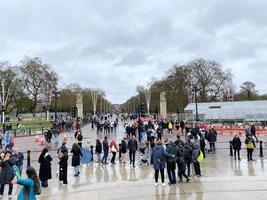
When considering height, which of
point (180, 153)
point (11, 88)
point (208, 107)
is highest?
point (11, 88)

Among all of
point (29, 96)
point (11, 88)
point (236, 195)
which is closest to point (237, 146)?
point (236, 195)

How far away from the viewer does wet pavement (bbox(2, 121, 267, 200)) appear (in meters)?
11.0

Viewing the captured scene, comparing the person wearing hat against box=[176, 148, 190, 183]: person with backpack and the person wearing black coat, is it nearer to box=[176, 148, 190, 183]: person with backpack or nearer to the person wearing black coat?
box=[176, 148, 190, 183]: person with backpack

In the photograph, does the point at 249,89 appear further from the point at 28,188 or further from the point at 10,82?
the point at 28,188

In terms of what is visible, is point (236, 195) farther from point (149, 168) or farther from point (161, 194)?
point (149, 168)

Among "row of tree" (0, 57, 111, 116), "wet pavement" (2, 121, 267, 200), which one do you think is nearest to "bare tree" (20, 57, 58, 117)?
"row of tree" (0, 57, 111, 116)

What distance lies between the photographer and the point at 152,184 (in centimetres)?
1274

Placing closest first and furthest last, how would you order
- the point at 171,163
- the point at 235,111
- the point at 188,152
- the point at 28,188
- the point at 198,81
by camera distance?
the point at 28,188
the point at 171,163
the point at 188,152
the point at 235,111
the point at 198,81

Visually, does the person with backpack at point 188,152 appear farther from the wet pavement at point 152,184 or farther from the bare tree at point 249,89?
the bare tree at point 249,89

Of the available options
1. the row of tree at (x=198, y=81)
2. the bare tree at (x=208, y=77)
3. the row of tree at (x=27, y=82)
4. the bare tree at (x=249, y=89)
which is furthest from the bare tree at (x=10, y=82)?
the bare tree at (x=249, y=89)

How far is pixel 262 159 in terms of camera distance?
61.3ft

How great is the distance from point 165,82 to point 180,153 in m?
82.0

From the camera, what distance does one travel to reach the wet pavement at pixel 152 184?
10977 millimetres

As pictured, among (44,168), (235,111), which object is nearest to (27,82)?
(235,111)
